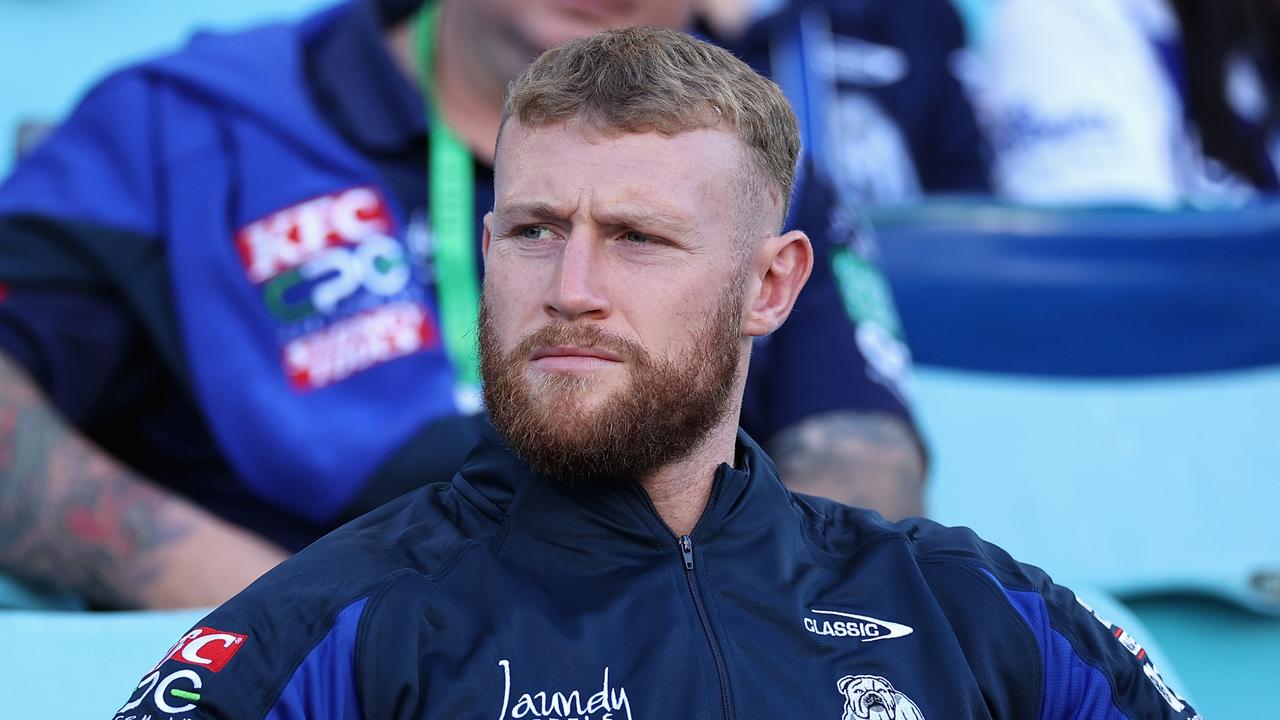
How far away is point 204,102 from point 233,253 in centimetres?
26

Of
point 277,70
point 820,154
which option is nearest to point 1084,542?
point 820,154

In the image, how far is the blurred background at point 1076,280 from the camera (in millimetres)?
2115

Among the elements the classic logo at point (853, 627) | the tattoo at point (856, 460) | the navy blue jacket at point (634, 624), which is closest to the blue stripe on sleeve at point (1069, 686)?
the navy blue jacket at point (634, 624)

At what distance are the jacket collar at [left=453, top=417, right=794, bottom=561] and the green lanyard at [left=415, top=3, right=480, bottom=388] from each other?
0.75 meters

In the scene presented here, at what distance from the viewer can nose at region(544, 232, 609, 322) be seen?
114cm

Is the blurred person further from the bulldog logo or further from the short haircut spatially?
the bulldog logo

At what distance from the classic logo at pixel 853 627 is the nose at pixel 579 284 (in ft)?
0.95

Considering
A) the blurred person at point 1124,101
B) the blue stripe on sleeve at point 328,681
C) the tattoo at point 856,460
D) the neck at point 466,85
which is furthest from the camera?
the blurred person at point 1124,101

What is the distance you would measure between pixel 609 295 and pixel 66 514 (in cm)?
96

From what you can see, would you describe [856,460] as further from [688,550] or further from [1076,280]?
[1076,280]

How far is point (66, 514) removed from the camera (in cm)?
183

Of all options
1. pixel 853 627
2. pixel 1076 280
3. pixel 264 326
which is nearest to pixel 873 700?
pixel 853 627

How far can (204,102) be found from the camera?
2094 millimetres

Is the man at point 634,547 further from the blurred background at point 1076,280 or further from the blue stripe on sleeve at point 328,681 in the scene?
the blurred background at point 1076,280
